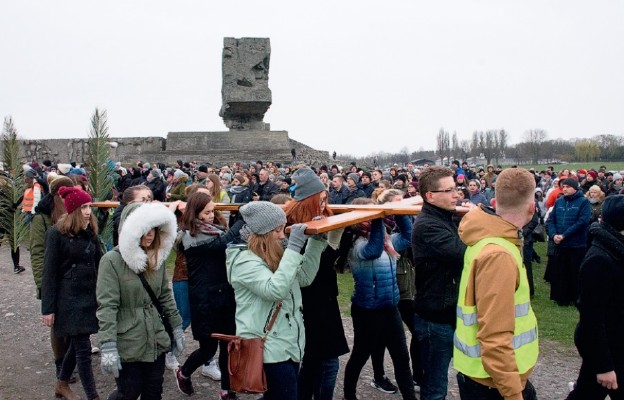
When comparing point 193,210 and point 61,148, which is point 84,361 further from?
point 61,148

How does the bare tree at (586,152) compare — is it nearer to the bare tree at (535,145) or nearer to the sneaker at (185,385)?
the bare tree at (535,145)

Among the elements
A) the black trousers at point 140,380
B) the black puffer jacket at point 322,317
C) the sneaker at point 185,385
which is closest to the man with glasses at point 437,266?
the black puffer jacket at point 322,317

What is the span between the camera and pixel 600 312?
3.36 meters

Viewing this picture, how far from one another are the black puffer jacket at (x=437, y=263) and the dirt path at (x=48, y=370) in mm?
1759

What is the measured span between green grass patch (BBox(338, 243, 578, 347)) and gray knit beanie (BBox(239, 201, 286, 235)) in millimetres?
4474

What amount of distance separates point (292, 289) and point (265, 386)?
2.05ft

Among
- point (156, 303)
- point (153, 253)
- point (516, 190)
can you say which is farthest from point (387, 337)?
point (516, 190)

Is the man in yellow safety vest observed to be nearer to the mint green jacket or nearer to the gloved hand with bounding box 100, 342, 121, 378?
the mint green jacket

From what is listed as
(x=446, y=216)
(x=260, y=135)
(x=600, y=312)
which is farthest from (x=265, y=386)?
(x=260, y=135)

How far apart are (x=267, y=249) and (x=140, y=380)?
1.32 meters

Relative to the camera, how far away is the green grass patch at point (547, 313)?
6727 mm

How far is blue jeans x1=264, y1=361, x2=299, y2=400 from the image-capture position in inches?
134

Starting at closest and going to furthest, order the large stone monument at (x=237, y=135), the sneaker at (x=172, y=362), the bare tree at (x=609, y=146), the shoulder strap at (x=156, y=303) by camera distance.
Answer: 1. the shoulder strap at (x=156, y=303)
2. the sneaker at (x=172, y=362)
3. the large stone monument at (x=237, y=135)
4. the bare tree at (x=609, y=146)

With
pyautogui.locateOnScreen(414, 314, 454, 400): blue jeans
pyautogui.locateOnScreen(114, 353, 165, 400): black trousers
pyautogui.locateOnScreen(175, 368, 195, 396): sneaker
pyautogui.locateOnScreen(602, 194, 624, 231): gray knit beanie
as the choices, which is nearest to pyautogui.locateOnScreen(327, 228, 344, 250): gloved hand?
pyautogui.locateOnScreen(414, 314, 454, 400): blue jeans
